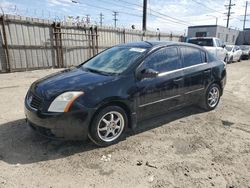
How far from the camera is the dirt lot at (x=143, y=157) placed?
8.51 ft

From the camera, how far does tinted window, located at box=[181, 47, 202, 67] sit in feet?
14.3

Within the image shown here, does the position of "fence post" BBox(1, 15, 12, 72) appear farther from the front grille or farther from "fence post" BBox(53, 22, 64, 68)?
the front grille

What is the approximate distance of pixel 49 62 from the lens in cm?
1101

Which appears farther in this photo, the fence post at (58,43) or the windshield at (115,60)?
the fence post at (58,43)

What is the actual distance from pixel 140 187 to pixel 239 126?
9.23 feet

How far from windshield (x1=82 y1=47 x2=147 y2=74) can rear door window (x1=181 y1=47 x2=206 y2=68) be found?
102cm

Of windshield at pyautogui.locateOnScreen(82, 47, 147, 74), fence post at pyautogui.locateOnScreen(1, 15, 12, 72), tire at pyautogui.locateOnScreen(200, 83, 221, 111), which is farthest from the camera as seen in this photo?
fence post at pyautogui.locateOnScreen(1, 15, 12, 72)

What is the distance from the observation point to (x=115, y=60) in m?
3.95

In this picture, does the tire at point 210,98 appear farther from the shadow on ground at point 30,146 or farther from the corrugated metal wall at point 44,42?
the corrugated metal wall at point 44,42

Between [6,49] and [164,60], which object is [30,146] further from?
[6,49]

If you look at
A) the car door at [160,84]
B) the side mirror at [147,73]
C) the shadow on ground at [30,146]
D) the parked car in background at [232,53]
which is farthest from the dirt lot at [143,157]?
the parked car in background at [232,53]

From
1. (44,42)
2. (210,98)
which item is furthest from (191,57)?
(44,42)

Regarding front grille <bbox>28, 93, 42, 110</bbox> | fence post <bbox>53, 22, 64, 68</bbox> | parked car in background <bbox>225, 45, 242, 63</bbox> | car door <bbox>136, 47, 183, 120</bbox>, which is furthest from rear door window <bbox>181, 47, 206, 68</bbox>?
parked car in background <bbox>225, 45, 242, 63</bbox>

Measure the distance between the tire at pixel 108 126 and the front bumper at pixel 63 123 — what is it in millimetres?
135
